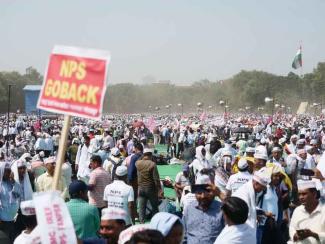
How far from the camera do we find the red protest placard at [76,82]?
3.43 m

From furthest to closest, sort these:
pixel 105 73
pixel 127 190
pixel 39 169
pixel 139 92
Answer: pixel 139 92 → pixel 39 169 → pixel 127 190 → pixel 105 73

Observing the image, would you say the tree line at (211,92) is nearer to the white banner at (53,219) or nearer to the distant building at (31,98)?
the distant building at (31,98)

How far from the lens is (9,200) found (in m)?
6.45

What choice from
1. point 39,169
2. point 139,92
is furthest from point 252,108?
point 39,169

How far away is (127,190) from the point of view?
278 inches

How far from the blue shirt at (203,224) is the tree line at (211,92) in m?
78.3

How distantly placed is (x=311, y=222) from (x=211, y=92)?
400 ft

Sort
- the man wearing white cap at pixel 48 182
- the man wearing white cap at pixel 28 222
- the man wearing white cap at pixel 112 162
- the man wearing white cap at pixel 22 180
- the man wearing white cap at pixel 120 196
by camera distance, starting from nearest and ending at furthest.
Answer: the man wearing white cap at pixel 28 222 → the man wearing white cap at pixel 22 180 → the man wearing white cap at pixel 120 196 → the man wearing white cap at pixel 48 182 → the man wearing white cap at pixel 112 162

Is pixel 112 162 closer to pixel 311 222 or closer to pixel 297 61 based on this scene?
pixel 311 222

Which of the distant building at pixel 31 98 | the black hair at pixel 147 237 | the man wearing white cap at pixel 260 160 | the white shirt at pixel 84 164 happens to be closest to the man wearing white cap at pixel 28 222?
the black hair at pixel 147 237

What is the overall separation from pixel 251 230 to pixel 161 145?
27639mm

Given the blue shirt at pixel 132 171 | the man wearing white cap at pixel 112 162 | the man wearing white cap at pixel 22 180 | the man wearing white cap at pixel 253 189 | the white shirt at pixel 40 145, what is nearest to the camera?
the man wearing white cap at pixel 253 189

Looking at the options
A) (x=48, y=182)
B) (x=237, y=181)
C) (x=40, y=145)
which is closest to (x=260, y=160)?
(x=237, y=181)

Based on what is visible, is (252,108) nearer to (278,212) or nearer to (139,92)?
(139,92)
